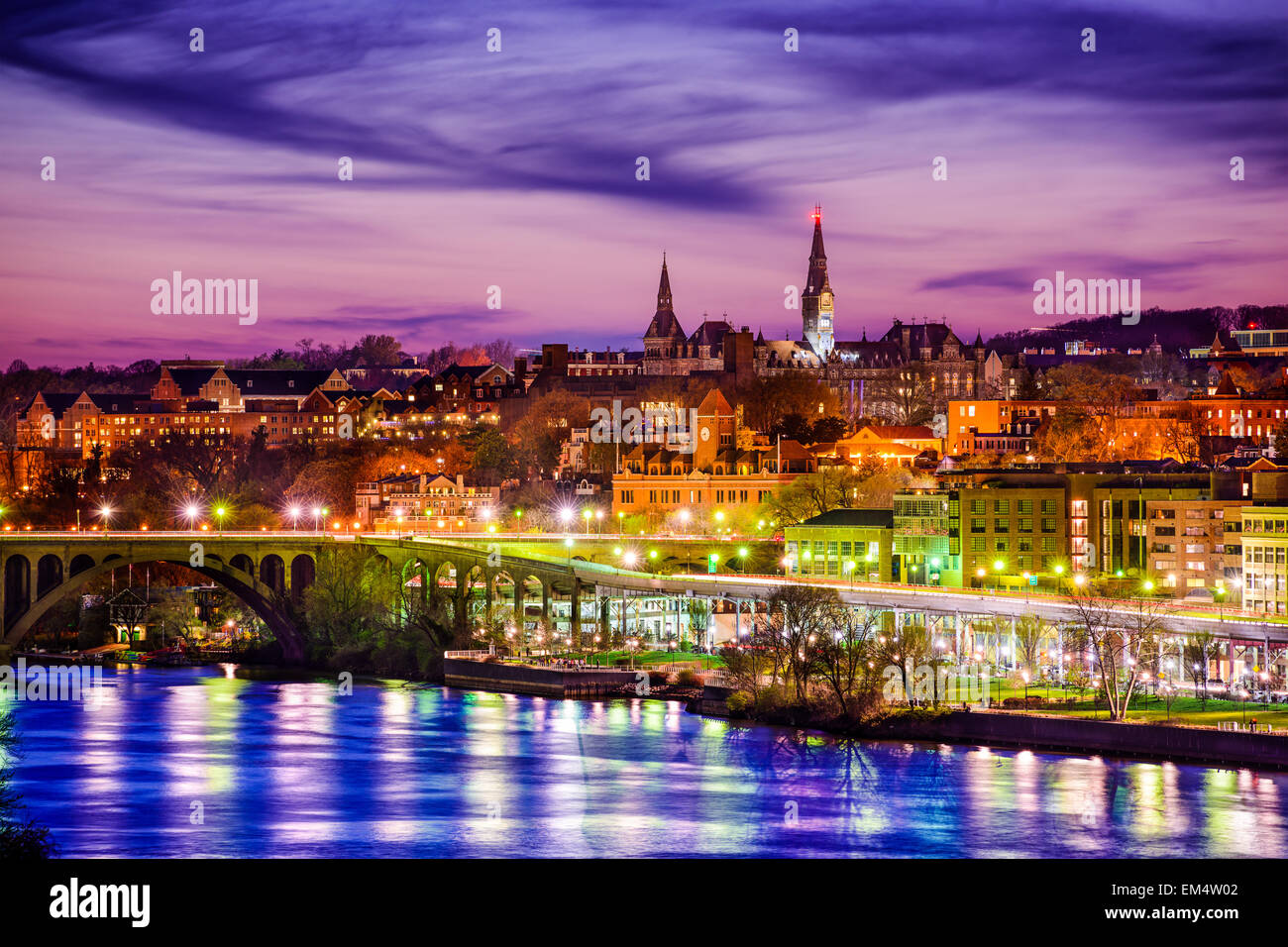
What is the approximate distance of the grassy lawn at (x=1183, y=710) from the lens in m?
41.5

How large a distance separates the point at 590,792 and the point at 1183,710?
13336 millimetres

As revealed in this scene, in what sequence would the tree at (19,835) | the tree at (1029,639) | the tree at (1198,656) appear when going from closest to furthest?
the tree at (19,835)
the tree at (1198,656)
the tree at (1029,639)

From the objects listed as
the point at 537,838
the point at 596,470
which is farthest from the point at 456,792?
the point at 596,470

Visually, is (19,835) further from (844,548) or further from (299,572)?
(844,548)

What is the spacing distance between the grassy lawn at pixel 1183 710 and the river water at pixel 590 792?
2.47m

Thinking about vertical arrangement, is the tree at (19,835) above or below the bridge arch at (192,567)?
below

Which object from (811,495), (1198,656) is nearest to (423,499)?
(811,495)

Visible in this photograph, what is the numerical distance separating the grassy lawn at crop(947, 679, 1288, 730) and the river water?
8.09 feet

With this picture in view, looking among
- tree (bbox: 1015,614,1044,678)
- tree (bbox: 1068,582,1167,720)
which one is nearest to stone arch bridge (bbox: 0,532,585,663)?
tree (bbox: 1015,614,1044,678)

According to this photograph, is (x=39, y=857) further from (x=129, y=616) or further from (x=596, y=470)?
(x=596, y=470)

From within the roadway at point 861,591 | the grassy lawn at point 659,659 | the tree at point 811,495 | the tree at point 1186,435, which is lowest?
the grassy lawn at point 659,659

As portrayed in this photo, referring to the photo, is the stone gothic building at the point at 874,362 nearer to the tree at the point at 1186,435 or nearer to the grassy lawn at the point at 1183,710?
the tree at the point at 1186,435

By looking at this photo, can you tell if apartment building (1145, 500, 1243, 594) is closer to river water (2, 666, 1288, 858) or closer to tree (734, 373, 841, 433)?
river water (2, 666, 1288, 858)

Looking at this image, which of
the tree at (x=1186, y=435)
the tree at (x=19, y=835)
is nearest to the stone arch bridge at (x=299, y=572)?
the tree at (x=19, y=835)
